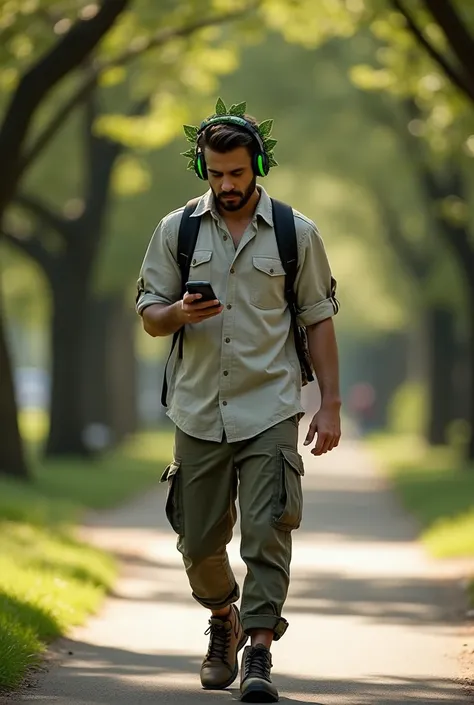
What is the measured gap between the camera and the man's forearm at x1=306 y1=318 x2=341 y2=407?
22.5 feet

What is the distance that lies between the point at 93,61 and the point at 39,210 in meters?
6.37

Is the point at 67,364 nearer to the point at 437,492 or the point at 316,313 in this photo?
the point at 437,492

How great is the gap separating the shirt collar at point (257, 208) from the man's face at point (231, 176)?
2.6 inches

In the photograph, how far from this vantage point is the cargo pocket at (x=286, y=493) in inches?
262

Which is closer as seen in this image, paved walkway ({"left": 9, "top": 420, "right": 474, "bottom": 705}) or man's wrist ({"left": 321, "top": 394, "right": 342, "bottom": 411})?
man's wrist ({"left": 321, "top": 394, "right": 342, "bottom": 411})

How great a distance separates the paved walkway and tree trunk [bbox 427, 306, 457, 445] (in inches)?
642

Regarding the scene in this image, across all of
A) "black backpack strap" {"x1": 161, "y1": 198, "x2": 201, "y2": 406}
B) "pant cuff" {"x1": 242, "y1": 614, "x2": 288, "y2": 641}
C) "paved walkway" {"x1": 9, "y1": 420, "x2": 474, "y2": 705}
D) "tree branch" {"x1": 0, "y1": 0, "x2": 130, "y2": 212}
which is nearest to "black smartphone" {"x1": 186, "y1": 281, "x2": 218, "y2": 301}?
"black backpack strap" {"x1": 161, "y1": 198, "x2": 201, "y2": 406}

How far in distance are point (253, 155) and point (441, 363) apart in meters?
27.3

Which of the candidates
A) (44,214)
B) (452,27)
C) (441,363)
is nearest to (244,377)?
(452,27)

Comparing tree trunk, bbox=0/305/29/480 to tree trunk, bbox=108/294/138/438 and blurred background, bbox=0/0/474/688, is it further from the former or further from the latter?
tree trunk, bbox=108/294/138/438

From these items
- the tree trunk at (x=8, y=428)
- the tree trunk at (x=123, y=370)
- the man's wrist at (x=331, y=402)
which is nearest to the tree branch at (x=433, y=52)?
the man's wrist at (x=331, y=402)

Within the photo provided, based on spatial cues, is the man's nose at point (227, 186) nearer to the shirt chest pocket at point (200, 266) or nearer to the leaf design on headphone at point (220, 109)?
the shirt chest pocket at point (200, 266)

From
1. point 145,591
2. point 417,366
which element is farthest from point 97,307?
point 145,591

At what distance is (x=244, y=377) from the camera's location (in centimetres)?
674
